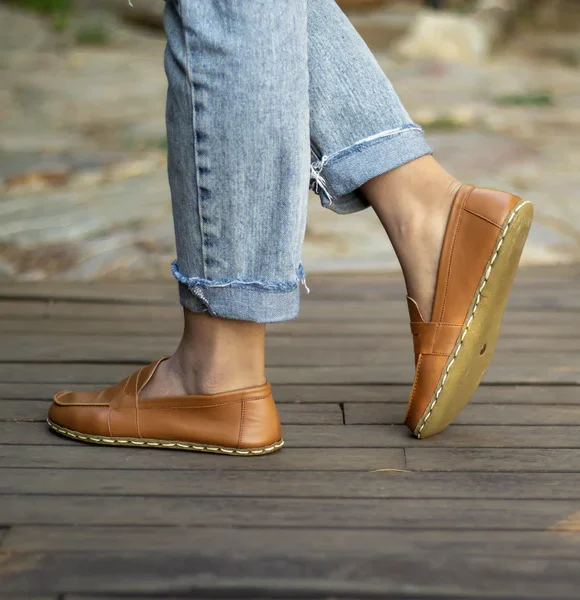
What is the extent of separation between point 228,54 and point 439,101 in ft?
10.7

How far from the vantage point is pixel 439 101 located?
405cm

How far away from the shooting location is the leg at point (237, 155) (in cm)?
93

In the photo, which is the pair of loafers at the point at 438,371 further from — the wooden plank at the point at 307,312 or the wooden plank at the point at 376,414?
the wooden plank at the point at 307,312

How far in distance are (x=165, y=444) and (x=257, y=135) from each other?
1.27ft

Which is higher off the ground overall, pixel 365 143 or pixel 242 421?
pixel 365 143

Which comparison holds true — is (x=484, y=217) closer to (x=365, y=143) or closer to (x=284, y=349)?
(x=365, y=143)

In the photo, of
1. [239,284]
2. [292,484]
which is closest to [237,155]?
[239,284]

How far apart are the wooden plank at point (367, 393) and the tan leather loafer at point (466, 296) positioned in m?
0.19

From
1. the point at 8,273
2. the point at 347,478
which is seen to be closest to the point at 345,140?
the point at 347,478

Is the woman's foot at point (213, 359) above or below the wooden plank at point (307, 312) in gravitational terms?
above

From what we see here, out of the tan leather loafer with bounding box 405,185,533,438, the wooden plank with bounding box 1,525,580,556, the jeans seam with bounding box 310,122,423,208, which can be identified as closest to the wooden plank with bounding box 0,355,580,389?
the tan leather loafer with bounding box 405,185,533,438

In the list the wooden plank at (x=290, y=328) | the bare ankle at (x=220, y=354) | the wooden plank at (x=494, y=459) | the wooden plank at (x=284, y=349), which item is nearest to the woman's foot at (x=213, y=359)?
the bare ankle at (x=220, y=354)

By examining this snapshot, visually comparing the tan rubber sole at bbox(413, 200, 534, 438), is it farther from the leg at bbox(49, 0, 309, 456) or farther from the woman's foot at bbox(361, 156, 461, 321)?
the leg at bbox(49, 0, 309, 456)

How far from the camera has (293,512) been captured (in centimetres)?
94
